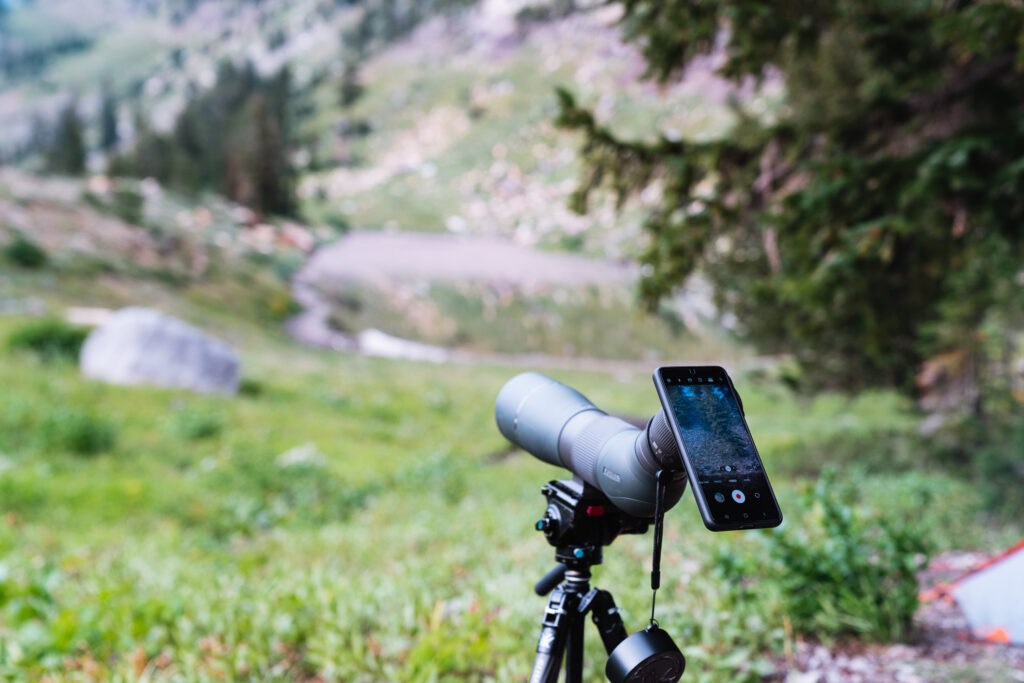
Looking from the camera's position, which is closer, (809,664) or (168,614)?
(809,664)

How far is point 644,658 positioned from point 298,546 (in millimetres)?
5282

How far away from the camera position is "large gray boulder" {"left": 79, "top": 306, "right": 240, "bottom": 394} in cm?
1142

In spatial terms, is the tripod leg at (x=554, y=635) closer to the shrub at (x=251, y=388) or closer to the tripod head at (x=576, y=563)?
the tripod head at (x=576, y=563)

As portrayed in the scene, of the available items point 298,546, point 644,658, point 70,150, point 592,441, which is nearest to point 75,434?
point 298,546

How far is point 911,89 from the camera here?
4.96 meters

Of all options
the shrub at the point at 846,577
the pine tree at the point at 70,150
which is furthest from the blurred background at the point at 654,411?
the pine tree at the point at 70,150

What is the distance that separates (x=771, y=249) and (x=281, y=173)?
54.6 meters

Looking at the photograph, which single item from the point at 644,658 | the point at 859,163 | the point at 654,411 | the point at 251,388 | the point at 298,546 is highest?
the point at 251,388

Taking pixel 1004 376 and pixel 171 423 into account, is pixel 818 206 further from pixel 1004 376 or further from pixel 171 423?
pixel 171 423

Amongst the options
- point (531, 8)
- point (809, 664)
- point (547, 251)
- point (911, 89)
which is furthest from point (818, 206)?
point (531, 8)

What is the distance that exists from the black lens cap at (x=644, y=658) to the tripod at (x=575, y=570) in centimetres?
17

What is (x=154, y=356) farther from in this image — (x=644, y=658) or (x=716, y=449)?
(x=716, y=449)

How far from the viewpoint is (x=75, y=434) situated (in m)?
8.34

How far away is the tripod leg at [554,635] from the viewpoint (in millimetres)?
1716
